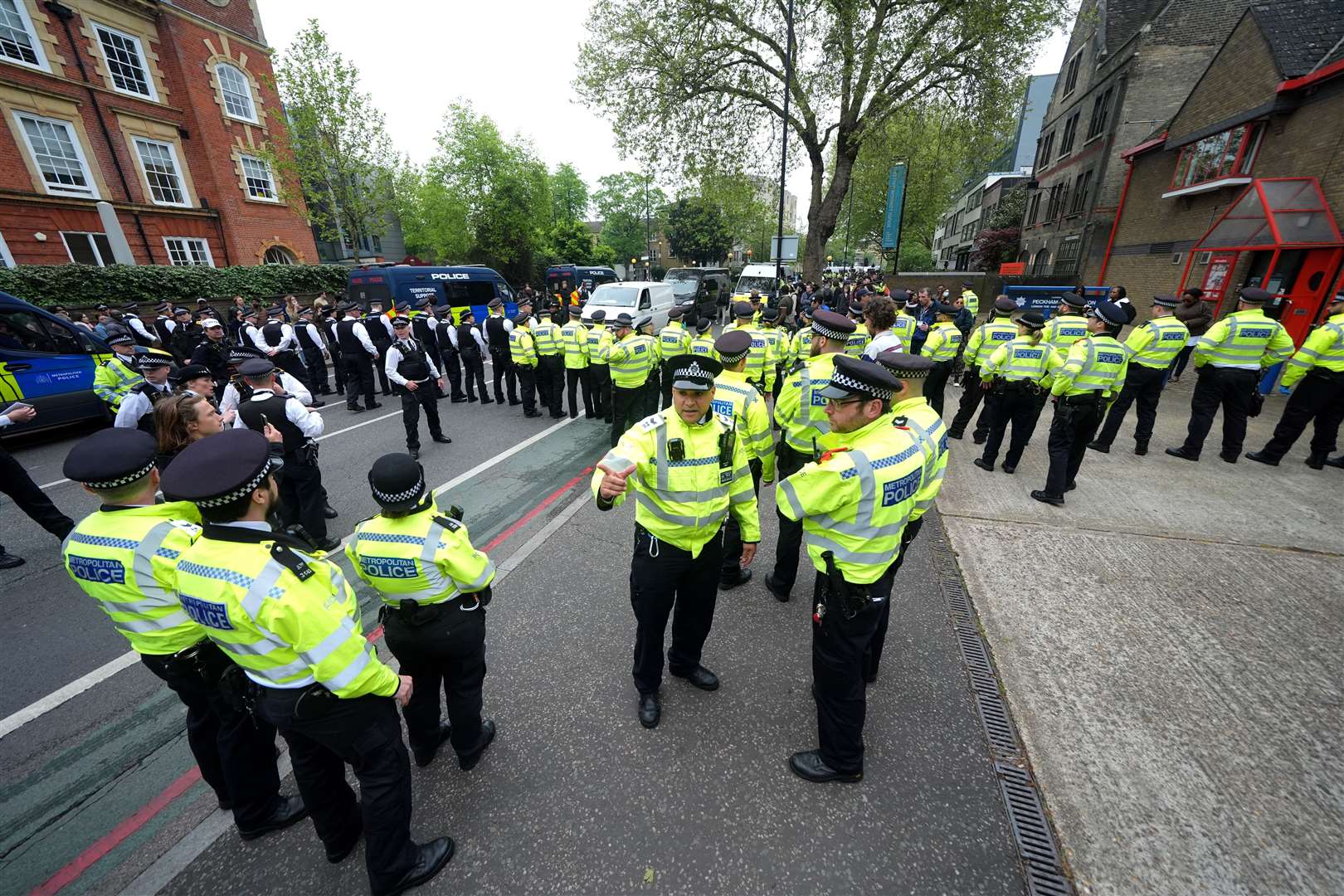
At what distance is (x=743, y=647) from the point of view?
3525 mm

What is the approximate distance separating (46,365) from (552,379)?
719cm

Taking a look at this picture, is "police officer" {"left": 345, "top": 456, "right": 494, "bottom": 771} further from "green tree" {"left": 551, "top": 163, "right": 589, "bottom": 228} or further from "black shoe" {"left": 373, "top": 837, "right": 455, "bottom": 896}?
"green tree" {"left": 551, "top": 163, "right": 589, "bottom": 228}

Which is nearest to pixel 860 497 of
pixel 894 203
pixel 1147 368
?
pixel 1147 368

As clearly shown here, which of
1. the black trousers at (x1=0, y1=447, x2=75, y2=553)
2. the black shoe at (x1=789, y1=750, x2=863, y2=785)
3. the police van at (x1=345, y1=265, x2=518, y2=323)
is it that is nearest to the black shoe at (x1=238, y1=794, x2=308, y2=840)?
the black shoe at (x1=789, y1=750, x2=863, y2=785)

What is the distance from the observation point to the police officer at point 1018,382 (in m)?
5.54

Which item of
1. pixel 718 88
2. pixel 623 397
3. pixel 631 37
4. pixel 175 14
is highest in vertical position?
pixel 175 14

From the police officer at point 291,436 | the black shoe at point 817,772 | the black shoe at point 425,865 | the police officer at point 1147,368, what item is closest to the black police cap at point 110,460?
the black shoe at point 425,865

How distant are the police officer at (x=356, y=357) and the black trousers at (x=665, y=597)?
8450 millimetres

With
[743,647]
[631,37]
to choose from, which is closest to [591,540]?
[743,647]

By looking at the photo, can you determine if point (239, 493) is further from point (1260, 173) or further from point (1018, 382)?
point (1260, 173)

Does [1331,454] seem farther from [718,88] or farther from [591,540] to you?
[718,88]

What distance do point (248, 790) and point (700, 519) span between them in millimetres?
2422

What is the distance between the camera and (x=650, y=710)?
2912 mm

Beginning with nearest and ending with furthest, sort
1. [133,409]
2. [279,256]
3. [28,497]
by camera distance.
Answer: [28,497] → [133,409] → [279,256]
